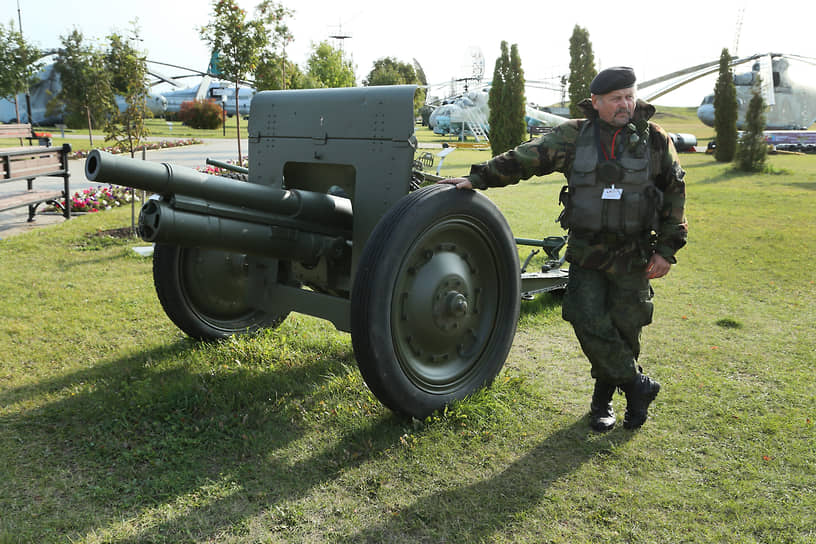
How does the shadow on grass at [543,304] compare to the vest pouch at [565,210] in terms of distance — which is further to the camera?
the shadow on grass at [543,304]

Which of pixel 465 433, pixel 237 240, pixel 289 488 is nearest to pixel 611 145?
pixel 465 433

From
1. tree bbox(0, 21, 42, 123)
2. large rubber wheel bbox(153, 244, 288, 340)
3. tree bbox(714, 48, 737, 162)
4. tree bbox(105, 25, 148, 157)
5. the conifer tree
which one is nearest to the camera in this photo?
large rubber wheel bbox(153, 244, 288, 340)

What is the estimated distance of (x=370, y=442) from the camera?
3324 millimetres

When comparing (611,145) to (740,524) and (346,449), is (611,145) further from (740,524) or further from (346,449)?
(346,449)

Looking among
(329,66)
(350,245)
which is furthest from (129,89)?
(329,66)

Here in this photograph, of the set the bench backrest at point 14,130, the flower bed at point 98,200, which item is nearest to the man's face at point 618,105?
the flower bed at point 98,200

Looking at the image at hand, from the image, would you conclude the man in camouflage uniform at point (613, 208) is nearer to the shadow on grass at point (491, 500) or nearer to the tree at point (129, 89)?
the shadow on grass at point (491, 500)

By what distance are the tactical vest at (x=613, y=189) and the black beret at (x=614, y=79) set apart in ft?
0.64

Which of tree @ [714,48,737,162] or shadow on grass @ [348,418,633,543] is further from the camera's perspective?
tree @ [714,48,737,162]

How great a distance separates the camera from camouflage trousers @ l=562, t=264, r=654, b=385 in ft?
10.9

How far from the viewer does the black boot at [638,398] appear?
137 inches

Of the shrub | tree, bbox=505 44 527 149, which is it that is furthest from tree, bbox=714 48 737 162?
the shrub

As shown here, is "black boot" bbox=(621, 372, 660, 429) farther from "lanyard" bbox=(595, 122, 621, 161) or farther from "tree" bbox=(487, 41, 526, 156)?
"tree" bbox=(487, 41, 526, 156)

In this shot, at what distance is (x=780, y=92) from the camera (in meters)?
39.1
